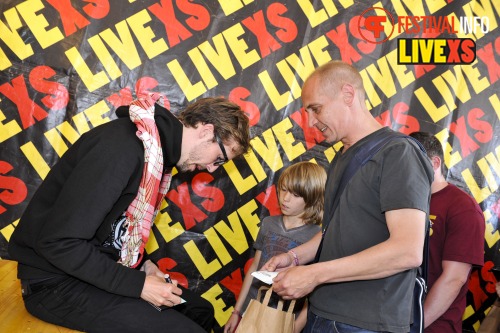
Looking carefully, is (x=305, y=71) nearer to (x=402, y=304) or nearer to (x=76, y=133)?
(x=76, y=133)

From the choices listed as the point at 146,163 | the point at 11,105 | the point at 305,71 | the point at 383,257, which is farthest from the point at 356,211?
the point at 11,105

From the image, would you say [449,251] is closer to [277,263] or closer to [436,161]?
[436,161]

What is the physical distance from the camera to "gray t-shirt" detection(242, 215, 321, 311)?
9.82 feet

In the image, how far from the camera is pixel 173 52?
11.8 feet

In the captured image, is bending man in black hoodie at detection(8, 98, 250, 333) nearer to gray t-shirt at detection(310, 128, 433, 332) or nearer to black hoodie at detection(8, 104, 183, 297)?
black hoodie at detection(8, 104, 183, 297)

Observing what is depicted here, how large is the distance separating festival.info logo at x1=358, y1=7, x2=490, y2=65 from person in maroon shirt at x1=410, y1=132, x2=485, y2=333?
1125 mm

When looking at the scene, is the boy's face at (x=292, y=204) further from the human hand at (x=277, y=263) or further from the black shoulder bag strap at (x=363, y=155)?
the black shoulder bag strap at (x=363, y=155)

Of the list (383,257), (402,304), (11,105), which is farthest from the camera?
→ (11,105)

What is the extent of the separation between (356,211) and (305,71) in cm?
205

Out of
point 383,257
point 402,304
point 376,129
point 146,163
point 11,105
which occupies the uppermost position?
point 11,105

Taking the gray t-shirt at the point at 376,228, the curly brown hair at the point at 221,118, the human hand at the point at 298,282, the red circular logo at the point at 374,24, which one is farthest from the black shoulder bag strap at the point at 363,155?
the red circular logo at the point at 374,24

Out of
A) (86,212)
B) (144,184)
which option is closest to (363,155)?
(144,184)

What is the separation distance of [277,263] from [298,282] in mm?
574

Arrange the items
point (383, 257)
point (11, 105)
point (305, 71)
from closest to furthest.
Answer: point (383, 257) < point (11, 105) < point (305, 71)
